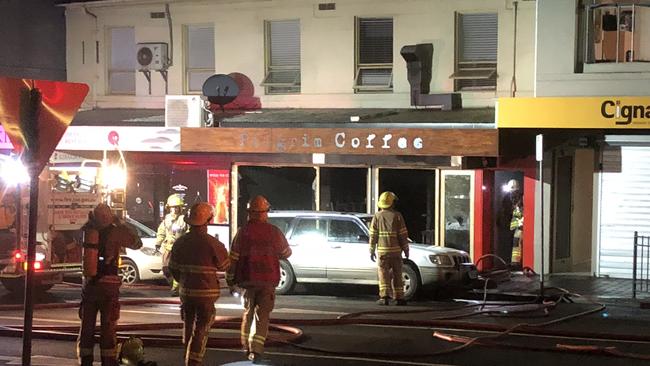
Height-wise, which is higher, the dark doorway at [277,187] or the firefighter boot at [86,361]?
the dark doorway at [277,187]

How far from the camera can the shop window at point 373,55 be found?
20266 mm

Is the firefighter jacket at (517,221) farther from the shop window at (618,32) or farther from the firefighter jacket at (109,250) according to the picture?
the firefighter jacket at (109,250)

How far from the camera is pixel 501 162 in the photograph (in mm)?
19219

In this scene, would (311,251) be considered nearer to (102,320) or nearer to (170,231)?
(170,231)

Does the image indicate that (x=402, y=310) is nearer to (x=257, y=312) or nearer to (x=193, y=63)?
(x=257, y=312)

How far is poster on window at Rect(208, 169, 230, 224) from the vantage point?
21078mm

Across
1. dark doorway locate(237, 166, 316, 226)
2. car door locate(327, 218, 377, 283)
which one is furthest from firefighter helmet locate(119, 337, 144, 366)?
dark doorway locate(237, 166, 316, 226)

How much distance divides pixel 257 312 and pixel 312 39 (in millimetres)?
11784

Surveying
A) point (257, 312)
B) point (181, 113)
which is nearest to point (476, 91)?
point (181, 113)

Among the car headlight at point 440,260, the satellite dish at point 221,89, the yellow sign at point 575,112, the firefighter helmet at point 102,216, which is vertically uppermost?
the satellite dish at point 221,89

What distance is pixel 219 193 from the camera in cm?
2120

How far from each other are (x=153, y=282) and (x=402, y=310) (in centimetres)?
619

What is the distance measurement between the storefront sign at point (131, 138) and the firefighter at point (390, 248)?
6.43m

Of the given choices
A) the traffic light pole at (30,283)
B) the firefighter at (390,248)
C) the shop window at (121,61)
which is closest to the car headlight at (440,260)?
the firefighter at (390,248)
